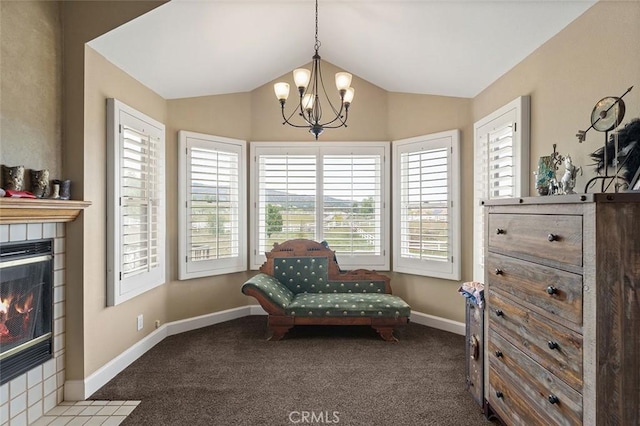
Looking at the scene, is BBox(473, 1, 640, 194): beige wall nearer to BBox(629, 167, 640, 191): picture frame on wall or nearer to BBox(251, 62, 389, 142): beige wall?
BBox(629, 167, 640, 191): picture frame on wall

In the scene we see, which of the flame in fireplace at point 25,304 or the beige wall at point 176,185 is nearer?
the flame in fireplace at point 25,304

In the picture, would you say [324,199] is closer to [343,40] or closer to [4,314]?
[343,40]

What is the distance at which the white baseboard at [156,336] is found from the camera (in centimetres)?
256

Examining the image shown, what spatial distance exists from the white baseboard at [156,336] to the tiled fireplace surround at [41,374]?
0.13 m

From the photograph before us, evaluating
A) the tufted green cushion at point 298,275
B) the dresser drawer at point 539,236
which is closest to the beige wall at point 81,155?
the tufted green cushion at point 298,275

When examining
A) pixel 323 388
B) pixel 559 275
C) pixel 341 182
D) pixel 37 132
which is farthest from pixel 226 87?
pixel 559 275

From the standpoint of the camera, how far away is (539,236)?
5.72 feet

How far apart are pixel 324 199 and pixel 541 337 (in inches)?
119

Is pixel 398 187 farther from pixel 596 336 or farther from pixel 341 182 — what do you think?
pixel 596 336

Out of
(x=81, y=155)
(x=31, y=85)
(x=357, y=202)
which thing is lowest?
(x=357, y=202)

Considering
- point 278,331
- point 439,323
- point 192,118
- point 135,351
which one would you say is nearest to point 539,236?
point 439,323

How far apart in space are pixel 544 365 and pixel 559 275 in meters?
0.46

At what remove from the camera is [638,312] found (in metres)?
1.39

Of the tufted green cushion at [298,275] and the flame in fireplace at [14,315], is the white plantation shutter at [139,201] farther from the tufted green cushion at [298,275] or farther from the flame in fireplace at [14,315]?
the tufted green cushion at [298,275]
